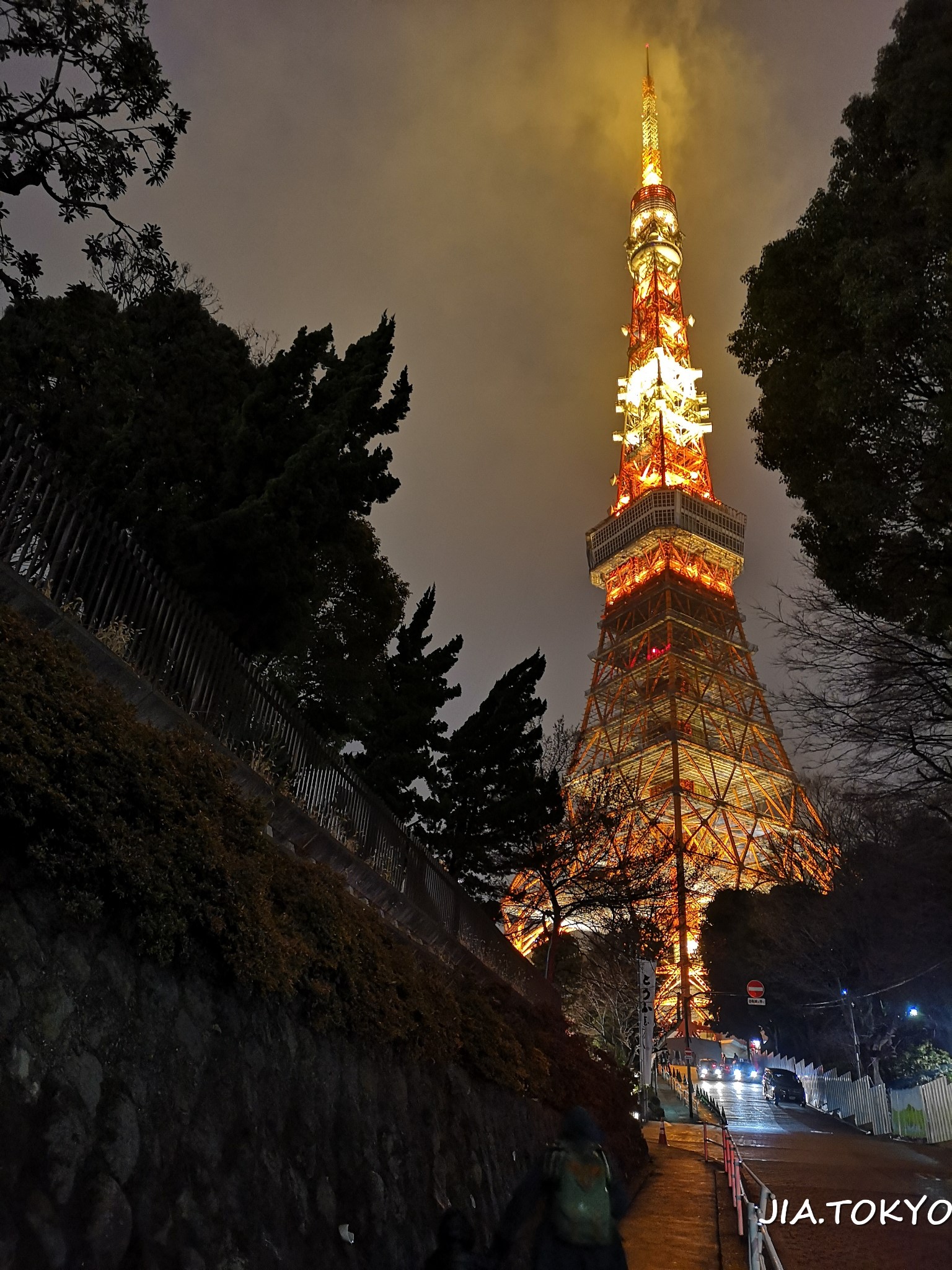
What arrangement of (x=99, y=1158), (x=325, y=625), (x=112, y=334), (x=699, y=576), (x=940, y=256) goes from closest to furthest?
1. (x=99, y=1158)
2. (x=940, y=256)
3. (x=112, y=334)
4. (x=325, y=625)
5. (x=699, y=576)

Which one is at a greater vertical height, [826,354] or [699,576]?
[699,576]

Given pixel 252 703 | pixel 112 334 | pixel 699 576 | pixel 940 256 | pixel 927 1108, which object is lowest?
pixel 927 1108

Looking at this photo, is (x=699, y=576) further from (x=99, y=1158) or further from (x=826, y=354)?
(x=99, y=1158)

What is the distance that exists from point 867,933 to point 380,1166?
29426 mm

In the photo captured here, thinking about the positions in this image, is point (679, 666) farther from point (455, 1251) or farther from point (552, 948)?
point (455, 1251)

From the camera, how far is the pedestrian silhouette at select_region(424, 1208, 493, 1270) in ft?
12.4

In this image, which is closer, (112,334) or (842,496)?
(842,496)

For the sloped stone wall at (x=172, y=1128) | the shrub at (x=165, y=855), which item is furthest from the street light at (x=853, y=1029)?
the sloped stone wall at (x=172, y=1128)

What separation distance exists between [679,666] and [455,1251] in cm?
5915

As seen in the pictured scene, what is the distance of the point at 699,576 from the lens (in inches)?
2867

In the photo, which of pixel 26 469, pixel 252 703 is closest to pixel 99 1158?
pixel 26 469

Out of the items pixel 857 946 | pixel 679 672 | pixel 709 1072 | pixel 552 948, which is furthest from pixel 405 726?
pixel 679 672

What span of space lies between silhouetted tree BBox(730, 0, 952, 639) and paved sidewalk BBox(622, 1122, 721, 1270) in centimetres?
651

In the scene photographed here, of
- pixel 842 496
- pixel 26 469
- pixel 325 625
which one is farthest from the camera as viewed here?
pixel 325 625
